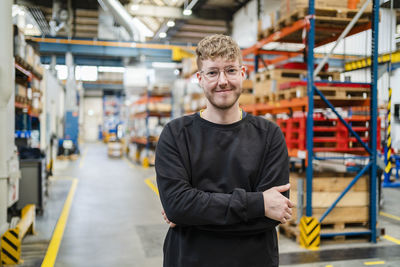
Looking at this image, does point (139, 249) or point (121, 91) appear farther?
point (121, 91)

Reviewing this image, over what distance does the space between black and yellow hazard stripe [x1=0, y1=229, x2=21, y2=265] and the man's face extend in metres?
3.63

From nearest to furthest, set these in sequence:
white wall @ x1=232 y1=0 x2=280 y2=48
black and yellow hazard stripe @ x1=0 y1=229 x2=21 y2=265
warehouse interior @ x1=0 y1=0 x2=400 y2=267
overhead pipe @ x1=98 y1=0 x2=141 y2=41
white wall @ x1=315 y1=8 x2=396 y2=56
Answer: black and yellow hazard stripe @ x1=0 y1=229 x2=21 y2=265, warehouse interior @ x1=0 y1=0 x2=400 y2=267, overhead pipe @ x1=98 y1=0 x2=141 y2=41, white wall @ x1=315 y1=8 x2=396 y2=56, white wall @ x1=232 y1=0 x2=280 y2=48

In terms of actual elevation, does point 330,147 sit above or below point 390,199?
above

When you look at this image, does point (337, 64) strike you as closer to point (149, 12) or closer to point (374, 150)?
point (149, 12)

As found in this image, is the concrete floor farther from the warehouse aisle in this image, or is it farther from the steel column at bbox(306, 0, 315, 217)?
the steel column at bbox(306, 0, 315, 217)

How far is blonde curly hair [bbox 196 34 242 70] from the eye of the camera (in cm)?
181

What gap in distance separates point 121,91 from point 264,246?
37316 millimetres

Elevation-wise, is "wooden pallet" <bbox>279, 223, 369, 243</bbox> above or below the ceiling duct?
below

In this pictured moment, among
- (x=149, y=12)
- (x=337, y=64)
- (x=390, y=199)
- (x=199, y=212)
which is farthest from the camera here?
(x=337, y=64)

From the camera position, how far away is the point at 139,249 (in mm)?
5230

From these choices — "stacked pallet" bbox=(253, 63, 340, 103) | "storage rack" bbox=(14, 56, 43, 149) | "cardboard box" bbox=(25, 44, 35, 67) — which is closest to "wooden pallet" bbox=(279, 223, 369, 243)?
"stacked pallet" bbox=(253, 63, 340, 103)

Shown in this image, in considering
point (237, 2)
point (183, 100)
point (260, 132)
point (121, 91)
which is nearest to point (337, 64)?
point (237, 2)

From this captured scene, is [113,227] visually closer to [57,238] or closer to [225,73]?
[57,238]

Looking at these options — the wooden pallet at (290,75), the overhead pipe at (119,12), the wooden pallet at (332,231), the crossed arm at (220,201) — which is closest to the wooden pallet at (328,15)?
the wooden pallet at (290,75)
